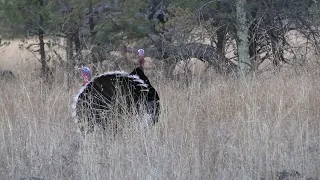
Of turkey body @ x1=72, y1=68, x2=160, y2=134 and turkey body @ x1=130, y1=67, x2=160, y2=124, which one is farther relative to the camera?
turkey body @ x1=130, y1=67, x2=160, y2=124

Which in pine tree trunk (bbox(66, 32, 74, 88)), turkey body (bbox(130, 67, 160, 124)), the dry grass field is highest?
pine tree trunk (bbox(66, 32, 74, 88))

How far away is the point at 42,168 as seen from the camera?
18.3 feet

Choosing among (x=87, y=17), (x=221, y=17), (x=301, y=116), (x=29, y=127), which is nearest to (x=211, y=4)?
(x=221, y=17)

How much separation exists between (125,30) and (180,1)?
112cm

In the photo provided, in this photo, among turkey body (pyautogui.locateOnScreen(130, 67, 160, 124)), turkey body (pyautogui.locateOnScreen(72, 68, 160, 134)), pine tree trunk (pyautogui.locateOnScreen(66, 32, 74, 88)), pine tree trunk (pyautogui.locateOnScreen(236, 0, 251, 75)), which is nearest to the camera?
turkey body (pyautogui.locateOnScreen(72, 68, 160, 134))

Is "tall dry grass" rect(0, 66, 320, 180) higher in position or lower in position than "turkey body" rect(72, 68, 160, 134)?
lower

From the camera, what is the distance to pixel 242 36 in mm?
10516

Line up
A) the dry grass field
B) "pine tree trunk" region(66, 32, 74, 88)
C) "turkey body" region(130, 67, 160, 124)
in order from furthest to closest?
"pine tree trunk" region(66, 32, 74, 88), "turkey body" region(130, 67, 160, 124), the dry grass field

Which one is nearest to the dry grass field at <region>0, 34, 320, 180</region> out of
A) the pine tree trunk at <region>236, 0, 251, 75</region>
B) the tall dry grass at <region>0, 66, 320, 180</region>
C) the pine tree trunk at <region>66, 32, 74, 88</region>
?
the tall dry grass at <region>0, 66, 320, 180</region>

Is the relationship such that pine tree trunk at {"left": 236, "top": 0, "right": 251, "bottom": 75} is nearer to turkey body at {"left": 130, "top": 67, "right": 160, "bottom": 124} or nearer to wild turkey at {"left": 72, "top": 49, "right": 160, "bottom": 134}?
turkey body at {"left": 130, "top": 67, "right": 160, "bottom": 124}

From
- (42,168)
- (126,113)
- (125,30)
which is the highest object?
(125,30)

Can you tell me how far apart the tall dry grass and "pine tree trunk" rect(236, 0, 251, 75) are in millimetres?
2759

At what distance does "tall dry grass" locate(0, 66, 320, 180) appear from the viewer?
17.3ft

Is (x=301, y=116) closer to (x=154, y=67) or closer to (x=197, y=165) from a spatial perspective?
(x=197, y=165)
